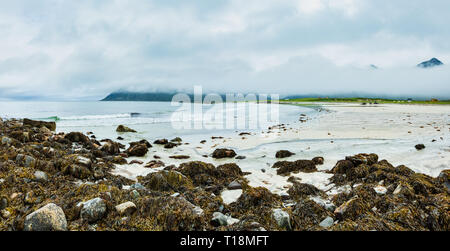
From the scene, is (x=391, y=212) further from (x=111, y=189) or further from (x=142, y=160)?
(x=142, y=160)

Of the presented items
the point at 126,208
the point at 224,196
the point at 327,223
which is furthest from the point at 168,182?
the point at 327,223

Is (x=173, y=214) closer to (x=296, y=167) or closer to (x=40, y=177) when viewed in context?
(x=40, y=177)

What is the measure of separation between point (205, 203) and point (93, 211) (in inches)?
77.0

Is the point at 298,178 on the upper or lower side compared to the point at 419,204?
lower

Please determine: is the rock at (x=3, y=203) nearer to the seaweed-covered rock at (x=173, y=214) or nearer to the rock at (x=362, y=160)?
the seaweed-covered rock at (x=173, y=214)

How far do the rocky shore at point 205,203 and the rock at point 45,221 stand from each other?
0.4 inches

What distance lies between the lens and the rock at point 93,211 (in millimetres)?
3408

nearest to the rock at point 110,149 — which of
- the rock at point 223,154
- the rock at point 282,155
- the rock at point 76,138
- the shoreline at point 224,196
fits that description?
the shoreline at point 224,196

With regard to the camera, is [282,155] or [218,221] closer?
[218,221]

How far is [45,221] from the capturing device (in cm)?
296
